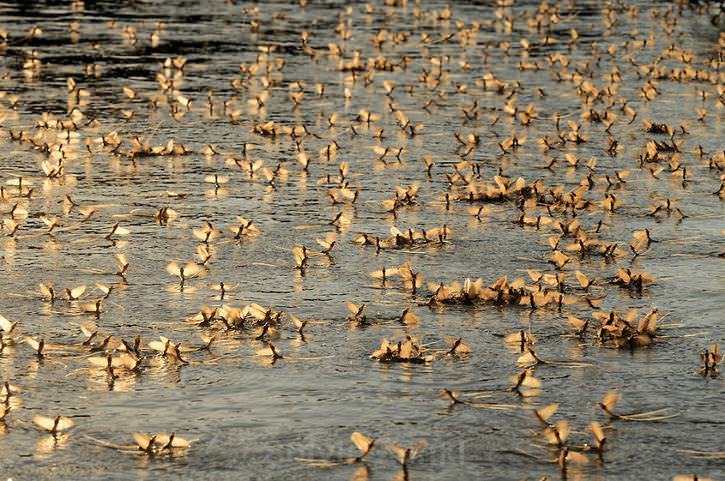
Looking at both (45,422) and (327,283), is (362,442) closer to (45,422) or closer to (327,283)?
(45,422)

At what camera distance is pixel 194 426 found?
562cm

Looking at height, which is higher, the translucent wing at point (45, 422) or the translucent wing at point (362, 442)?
the translucent wing at point (362, 442)

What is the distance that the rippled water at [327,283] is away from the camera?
549 centimetres

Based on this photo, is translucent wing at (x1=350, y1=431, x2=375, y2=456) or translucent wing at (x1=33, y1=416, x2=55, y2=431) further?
translucent wing at (x1=33, y1=416, x2=55, y2=431)

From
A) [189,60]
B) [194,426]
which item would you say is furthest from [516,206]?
[189,60]

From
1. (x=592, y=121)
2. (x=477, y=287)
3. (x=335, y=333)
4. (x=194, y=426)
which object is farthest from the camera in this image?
(x=592, y=121)

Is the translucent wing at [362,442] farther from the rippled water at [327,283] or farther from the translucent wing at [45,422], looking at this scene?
the translucent wing at [45,422]

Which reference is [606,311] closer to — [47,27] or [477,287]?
[477,287]

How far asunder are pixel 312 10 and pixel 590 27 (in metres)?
3.72

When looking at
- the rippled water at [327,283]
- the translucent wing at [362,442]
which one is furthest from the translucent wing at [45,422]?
the translucent wing at [362,442]

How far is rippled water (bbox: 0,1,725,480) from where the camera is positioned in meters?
5.49

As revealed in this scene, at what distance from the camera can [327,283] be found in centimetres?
770

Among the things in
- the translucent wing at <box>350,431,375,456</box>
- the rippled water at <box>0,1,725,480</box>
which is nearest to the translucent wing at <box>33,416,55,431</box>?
the rippled water at <box>0,1,725,480</box>

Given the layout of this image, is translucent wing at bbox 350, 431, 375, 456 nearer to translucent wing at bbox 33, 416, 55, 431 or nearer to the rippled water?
the rippled water
